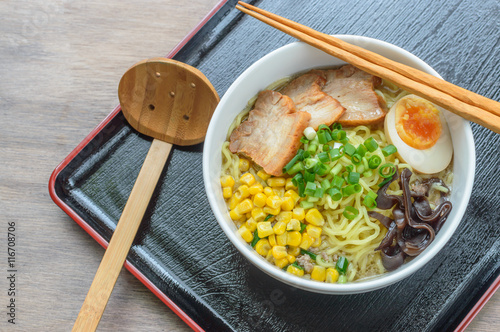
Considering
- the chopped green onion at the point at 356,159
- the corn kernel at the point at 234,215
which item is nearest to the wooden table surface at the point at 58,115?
the corn kernel at the point at 234,215

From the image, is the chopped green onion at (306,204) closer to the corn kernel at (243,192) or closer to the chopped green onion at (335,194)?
the chopped green onion at (335,194)

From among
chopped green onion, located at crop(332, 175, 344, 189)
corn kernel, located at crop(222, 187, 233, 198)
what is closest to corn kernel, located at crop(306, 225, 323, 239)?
chopped green onion, located at crop(332, 175, 344, 189)

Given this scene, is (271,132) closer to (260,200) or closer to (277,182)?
(277,182)

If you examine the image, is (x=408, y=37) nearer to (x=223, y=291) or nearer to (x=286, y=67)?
(x=286, y=67)

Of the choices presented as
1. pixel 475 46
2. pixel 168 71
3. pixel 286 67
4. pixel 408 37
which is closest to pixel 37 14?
pixel 168 71

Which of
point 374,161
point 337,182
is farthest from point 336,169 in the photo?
point 374,161

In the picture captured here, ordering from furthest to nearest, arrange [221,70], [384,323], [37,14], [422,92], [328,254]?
1. [37,14]
2. [221,70]
3. [384,323]
4. [328,254]
5. [422,92]
